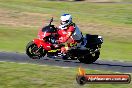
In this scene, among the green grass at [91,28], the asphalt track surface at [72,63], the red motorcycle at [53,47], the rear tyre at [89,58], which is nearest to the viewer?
the asphalt track surface at [72,63]

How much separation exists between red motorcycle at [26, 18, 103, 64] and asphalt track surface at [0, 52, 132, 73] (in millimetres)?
332

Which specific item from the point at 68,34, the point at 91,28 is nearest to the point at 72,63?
the point at 68,34

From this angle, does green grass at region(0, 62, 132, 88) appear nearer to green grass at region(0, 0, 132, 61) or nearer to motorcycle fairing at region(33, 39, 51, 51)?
motorcycle fairing at region(33, 39, 51, 51)

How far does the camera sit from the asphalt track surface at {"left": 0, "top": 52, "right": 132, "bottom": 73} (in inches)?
751

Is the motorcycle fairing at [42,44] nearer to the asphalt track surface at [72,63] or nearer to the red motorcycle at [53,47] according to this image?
the red motorcycle at [53,47]

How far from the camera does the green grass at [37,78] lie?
45.3ft

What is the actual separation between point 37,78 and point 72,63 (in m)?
5.33

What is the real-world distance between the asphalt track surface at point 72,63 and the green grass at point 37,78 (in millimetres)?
2407

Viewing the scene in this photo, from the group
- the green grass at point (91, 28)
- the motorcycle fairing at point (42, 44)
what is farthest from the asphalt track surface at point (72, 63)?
the green grass at point (91, 28)

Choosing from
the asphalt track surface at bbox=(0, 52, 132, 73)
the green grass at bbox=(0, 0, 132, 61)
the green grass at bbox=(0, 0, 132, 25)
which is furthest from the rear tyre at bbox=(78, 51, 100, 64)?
the green grass at bbox=(0, 0, 132, 25)

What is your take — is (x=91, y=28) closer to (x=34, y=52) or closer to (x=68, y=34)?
(x=34, y=52)

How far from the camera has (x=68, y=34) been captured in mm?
19188

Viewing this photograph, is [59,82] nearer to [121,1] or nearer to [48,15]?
[48,15]

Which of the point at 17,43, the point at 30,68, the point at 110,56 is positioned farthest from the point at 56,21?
the point at 30,68
